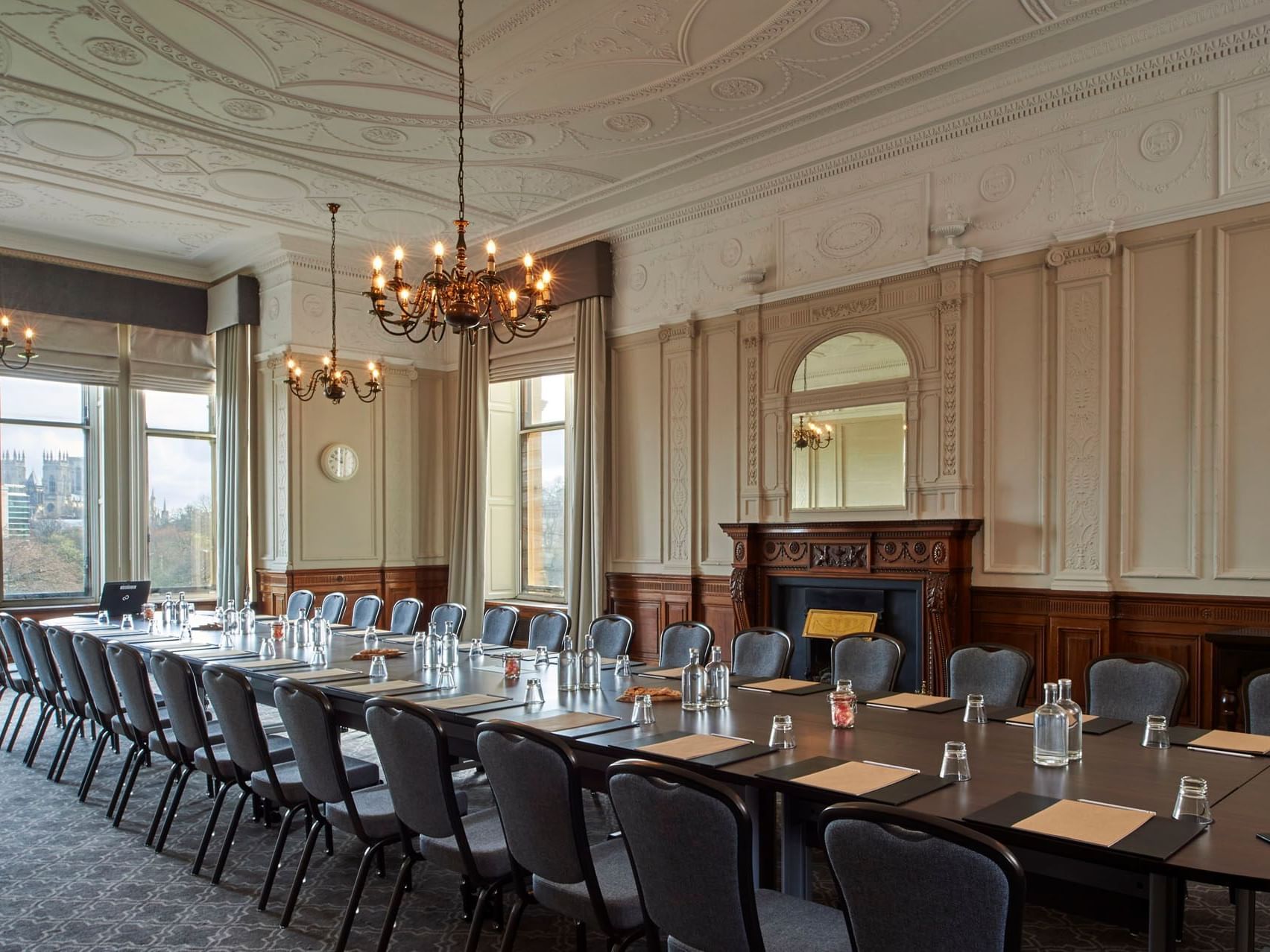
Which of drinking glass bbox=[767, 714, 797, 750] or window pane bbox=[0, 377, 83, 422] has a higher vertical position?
window pane bbox=[0, 377, 83, 422]

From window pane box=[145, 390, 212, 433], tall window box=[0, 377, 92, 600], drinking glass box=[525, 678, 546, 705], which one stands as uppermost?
window pane box=[145, 390, 212, 433]

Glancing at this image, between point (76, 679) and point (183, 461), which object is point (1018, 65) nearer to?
point (76, 679)

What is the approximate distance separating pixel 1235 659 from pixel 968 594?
171 centimetres

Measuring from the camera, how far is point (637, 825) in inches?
88.7

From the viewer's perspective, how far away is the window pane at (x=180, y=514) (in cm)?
1024

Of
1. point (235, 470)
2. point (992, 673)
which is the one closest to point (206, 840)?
point (992, 673)

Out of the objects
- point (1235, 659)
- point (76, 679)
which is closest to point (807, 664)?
point (1235, 659)

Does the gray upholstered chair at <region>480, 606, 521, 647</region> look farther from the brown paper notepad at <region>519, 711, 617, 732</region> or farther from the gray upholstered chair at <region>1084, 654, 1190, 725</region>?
the gray upholstered chair at <region>1084, 654, 1190, 725</region>

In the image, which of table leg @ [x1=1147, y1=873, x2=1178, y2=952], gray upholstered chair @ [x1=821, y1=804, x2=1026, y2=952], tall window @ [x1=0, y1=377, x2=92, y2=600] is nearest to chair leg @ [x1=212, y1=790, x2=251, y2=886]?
gray upholstered chair @ [x1=821, y1=804, x2=1026, y2=952]

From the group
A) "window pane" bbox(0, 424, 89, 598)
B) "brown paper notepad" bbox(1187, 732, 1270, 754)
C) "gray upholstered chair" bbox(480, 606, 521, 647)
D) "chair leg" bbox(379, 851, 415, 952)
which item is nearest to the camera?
"brown paper notepad" bbox(1187, 732, 1270, 754)

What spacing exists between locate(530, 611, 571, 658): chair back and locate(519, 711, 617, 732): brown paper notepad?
2490mm

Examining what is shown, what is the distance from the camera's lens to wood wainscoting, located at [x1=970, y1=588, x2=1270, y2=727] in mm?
5289

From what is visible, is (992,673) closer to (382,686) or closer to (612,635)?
(612,635)

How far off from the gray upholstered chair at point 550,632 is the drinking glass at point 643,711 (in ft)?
8.73
